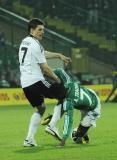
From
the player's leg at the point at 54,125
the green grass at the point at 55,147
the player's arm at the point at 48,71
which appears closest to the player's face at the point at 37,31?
the player's arm at the point at 48,71

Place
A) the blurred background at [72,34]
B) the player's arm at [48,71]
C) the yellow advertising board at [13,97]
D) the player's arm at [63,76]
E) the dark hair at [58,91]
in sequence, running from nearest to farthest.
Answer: the player's arm at [48,71] < the dark hair at [58,91] < the player's arm at [63,76] < the yellow advertising board at [13,97] < the blurred background at [72,34]

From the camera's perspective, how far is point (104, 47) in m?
35.6

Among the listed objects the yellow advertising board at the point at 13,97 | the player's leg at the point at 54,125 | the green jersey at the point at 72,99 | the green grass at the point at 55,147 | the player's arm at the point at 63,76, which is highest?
the player's arm at the point at 63,76

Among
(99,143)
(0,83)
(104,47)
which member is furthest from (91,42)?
(99,143)

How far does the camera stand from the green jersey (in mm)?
11086

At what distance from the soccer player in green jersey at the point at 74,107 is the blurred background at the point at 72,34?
17.7 m

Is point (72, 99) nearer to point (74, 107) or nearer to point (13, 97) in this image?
point (74, 107)

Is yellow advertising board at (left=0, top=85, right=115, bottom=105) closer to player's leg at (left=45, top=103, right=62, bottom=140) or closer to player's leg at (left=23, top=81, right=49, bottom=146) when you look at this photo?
player's leg at (left=45, top=103, right=62, bottom=140)

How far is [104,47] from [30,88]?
970 inches

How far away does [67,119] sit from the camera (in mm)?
11094

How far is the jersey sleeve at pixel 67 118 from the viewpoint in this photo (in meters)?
11.0

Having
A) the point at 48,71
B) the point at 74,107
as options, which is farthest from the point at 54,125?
the point at 48,71

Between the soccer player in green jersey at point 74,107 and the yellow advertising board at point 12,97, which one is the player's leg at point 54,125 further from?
the yellow advertising board at point 12,97

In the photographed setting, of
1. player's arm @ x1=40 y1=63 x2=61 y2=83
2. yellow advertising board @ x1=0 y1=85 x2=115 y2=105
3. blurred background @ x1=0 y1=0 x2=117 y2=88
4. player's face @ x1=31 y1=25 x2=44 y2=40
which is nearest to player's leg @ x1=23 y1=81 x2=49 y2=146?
player's arm @ x1=40 y1=63 x2=61 y2=83
